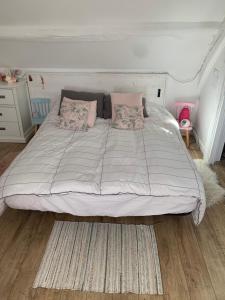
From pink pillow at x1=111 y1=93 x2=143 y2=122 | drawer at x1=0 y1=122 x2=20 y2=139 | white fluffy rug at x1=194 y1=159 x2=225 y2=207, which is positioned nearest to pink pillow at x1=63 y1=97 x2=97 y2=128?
pink pillow at x1=111 y1=93 x2=143 y2=122

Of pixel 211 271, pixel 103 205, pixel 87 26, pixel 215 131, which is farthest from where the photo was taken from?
pixel 215 131

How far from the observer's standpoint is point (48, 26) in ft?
7.80

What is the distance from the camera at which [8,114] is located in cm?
301

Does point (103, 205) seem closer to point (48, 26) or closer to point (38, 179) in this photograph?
point (38, 179)

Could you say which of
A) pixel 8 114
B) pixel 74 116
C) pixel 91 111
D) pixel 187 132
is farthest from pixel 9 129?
pixel 187 132

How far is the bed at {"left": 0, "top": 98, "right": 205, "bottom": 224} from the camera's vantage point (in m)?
1.65

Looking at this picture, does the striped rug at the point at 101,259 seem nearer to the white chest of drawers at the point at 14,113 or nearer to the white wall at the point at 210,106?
the white wall at the point at 210,106

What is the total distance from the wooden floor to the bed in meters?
0.22

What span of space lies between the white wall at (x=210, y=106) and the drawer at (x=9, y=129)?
251cm

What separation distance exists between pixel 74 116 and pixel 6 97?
1.03 metres

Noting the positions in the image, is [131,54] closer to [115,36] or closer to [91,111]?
[115,36]

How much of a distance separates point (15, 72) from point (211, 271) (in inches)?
127

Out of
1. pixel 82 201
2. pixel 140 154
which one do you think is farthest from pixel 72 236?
pixel 140 154

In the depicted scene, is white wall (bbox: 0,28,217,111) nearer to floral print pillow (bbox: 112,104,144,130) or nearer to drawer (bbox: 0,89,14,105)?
drawer (bbox: 0,89,14,105)
